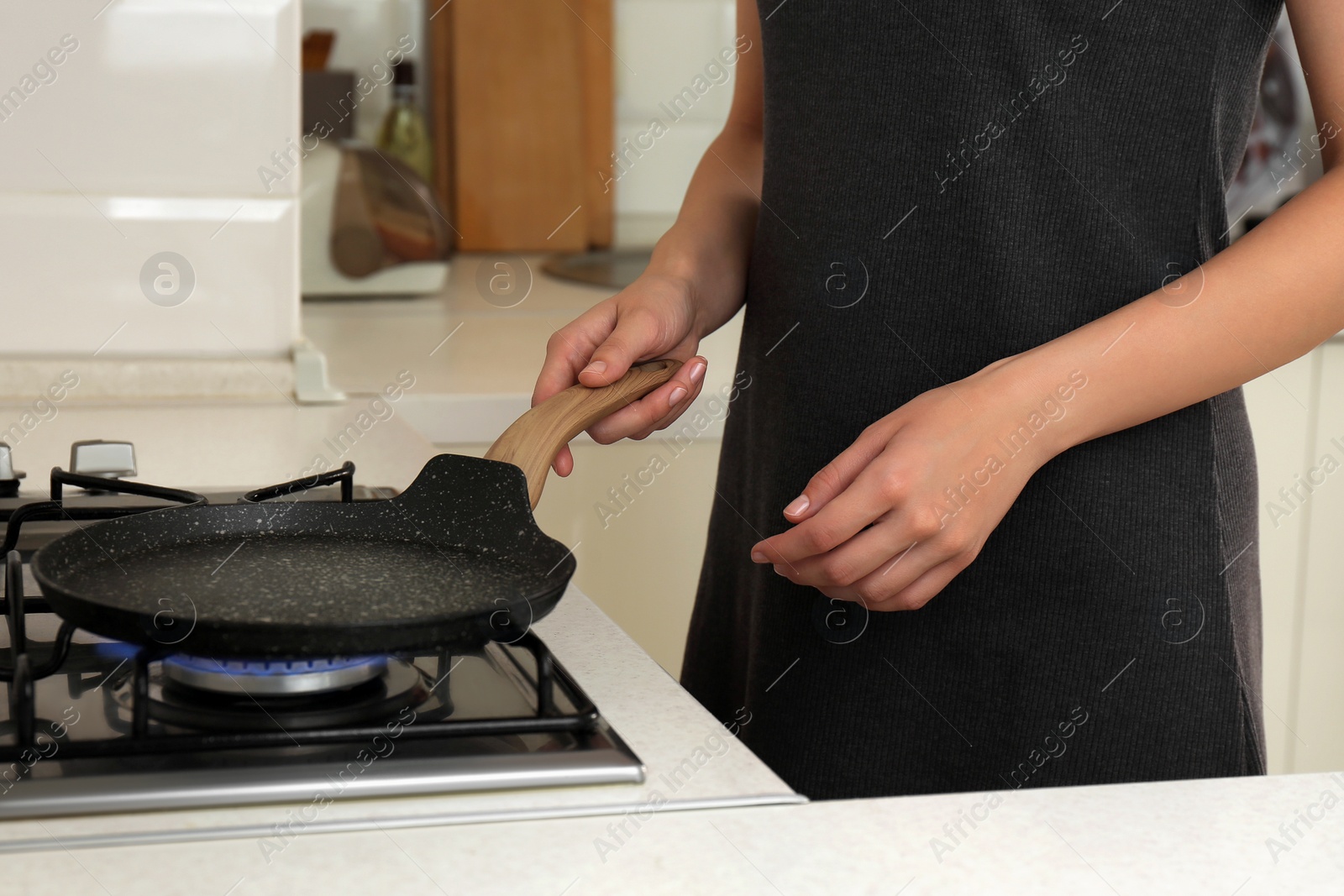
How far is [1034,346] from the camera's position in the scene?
71 cm

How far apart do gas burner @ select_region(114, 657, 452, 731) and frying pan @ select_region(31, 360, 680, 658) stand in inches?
1.1

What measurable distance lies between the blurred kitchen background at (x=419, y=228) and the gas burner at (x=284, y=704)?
1.29ft

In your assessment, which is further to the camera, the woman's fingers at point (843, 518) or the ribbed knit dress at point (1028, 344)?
the ribbed knit dress at point (1028, 344)

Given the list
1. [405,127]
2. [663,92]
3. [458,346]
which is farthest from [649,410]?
[663,92]

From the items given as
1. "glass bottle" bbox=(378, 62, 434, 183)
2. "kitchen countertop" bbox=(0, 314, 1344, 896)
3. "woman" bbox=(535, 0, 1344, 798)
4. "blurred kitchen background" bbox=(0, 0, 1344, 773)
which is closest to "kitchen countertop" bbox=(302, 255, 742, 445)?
"blurred kitchen background" bbox=(0, 0, 1344, 773)

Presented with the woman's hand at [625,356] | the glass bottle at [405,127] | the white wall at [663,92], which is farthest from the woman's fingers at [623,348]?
the white wall at [663,92]

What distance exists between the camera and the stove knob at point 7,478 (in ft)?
2.43

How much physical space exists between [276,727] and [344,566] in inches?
4.3

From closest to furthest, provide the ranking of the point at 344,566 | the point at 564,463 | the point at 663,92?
the point at 344,566 < the point at 564,463 < the point at 663,92

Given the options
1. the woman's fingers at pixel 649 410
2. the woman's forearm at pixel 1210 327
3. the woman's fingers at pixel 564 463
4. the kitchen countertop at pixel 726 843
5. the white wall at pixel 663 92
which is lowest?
the kitchen countertop at pixel 726 843

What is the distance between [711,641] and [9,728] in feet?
1.70

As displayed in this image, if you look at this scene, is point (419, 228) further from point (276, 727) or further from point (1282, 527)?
point (276, 727)

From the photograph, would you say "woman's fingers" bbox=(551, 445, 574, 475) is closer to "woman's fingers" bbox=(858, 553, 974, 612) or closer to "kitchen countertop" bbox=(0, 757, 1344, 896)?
"woman's fingers" bbox=(858, 553, 974, 612)

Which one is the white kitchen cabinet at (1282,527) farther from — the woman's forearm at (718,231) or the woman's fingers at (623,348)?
the woman's fingers at (623,348)
